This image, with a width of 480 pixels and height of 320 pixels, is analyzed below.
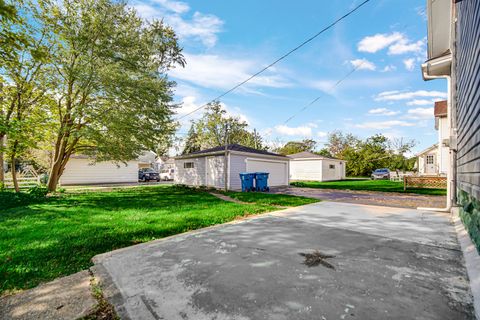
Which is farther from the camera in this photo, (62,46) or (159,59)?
(159,59)

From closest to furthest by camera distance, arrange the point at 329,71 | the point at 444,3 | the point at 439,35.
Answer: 1. the point at 444,3
2. the point at 439,35
3. the point at 329,71

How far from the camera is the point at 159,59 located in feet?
61.6

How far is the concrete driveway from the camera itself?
190 cm

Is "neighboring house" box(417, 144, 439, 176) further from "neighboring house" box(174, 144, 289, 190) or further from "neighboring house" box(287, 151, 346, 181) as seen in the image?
"neighboring house" box(174, 144, 289, 190)

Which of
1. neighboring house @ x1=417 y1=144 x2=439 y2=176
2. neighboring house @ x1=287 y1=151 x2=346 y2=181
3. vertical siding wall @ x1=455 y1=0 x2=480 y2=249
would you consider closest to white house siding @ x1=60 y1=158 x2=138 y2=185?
neighboring house @ x1=287 y1=151 x2=346 y2=181

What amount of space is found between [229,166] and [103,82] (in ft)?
24.7

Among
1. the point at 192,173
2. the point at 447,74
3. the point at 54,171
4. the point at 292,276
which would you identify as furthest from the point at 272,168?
the point at 292,276

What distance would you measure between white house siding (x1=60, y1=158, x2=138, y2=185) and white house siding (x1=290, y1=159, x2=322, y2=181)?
17.5 meters

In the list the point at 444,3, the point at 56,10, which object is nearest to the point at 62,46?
the point at 56,10

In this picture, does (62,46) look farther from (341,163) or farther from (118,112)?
(341,163)

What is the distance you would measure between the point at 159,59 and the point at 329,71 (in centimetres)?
1450

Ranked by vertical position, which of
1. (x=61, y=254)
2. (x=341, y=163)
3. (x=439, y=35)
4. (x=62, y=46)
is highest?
(x=62, y=46)

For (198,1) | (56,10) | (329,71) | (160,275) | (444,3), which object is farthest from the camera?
(329,71)

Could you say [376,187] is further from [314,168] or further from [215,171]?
[215,171]
